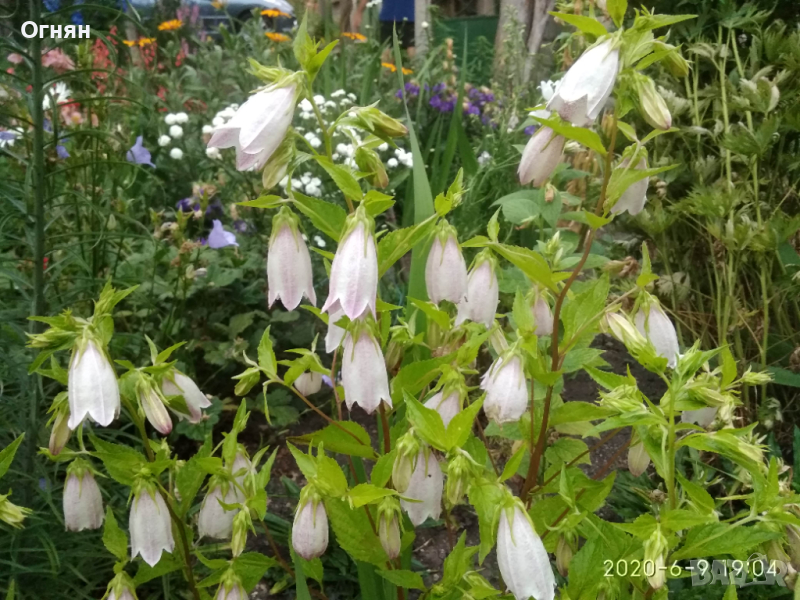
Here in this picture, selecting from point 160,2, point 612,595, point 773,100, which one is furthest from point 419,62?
point 612,595

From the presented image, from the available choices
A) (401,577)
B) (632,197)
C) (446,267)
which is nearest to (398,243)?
(446,267)

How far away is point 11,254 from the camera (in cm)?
166

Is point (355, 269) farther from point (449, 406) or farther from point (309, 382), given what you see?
point (309, 382)

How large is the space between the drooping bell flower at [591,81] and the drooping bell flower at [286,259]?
1.07ft

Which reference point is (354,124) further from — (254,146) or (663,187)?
(663,187)

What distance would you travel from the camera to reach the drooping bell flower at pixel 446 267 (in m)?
0.73

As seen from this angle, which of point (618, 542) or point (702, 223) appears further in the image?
point (702, 223)

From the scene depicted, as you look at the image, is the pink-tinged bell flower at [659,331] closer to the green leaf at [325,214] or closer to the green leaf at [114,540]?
the green leaf at [325,214]

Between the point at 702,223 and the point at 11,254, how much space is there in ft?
5.81

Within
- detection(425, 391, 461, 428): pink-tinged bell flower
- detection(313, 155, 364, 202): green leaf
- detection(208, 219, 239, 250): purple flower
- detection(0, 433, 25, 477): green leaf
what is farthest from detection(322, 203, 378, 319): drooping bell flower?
detection(208, 219, 239, 250): purple flower

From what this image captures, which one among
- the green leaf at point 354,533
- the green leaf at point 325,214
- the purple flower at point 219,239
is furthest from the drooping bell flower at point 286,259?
the purple flower at point 219,239

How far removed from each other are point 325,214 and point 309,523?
1.12ft

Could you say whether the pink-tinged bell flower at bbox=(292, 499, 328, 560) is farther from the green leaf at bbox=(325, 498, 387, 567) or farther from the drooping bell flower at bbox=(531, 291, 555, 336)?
the drooping bell flower at bbox=(531, 291, 555, 336)

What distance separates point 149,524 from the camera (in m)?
0.76
